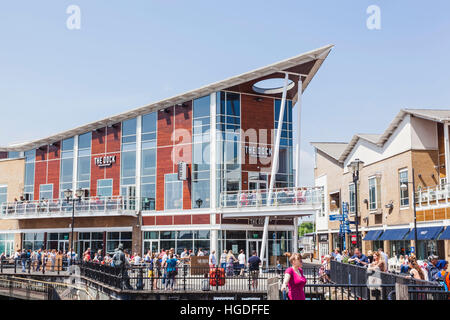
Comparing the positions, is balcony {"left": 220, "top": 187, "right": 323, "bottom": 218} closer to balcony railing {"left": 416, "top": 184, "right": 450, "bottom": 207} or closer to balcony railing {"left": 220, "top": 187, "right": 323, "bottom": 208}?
balcony railing {"left": 220, "top": 187, "right": 323, "bottom": 208}

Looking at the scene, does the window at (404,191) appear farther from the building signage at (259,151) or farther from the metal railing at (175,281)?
the metal railing at (175,281)

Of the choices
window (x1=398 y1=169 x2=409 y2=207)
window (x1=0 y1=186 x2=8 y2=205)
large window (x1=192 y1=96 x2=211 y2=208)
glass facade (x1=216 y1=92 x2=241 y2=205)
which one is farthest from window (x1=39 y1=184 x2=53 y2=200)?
window (x1=398 y1=169 x2=409 y2=207)

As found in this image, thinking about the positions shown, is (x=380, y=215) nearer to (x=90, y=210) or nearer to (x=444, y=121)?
(x=444, y=121)

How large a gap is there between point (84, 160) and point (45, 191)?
17.4ft

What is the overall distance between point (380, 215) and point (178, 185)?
16979mm

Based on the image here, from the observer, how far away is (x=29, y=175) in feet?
169

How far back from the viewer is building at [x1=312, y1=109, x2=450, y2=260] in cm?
3591

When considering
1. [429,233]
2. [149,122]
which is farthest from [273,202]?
[149,122]

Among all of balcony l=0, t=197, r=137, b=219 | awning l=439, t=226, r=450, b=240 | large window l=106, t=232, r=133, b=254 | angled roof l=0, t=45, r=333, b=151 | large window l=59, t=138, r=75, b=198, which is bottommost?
large window l=106, t=232, r=133, b=254

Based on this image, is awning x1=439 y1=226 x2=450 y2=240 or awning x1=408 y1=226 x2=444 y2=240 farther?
awning x1=408 y1=226 x2=444 y2=240

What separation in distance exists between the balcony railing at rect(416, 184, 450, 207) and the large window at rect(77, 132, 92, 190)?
88.3ft

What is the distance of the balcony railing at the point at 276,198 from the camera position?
35.8 m

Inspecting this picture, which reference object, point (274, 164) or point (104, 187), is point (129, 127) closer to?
point (104, 187)

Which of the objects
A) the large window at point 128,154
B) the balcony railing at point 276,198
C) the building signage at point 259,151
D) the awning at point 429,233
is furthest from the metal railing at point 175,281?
the large window at point 128,154
